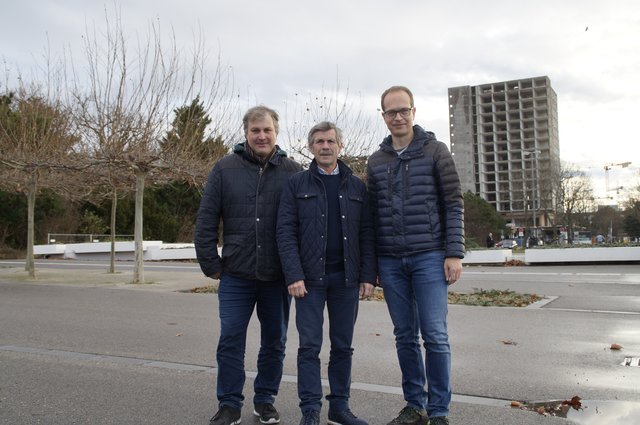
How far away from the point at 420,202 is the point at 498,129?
12030 cm

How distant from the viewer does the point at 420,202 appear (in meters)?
3.89

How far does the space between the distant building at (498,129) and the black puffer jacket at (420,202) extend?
368 feet

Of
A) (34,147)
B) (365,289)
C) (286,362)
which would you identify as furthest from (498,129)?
(365,289)

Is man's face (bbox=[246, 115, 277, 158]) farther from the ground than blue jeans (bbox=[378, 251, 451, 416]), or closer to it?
farther from the ground

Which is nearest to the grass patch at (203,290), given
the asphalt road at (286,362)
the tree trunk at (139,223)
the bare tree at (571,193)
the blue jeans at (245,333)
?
the asphalt road at (286,362)

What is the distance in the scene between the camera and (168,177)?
595 inches

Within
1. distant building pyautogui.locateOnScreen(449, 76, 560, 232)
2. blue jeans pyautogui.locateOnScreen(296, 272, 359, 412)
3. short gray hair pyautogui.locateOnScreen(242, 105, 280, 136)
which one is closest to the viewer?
blue jeans pyautogui.locateOnScreen(296, 272, 359, 412)

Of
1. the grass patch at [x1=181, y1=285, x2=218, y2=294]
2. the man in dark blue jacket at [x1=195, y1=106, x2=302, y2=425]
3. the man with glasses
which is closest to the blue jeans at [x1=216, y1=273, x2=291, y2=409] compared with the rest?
the man in dark blue jacket at [x1=195, y1=106, x2=302, y2=425]

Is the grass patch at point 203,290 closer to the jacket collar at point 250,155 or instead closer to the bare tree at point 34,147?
the bare tree at point 34,147

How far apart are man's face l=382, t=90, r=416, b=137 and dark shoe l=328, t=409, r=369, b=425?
1.92 metres

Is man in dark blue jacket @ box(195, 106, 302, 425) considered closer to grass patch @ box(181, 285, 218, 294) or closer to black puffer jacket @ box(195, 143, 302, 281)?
black puffer jacket @ box(195, 143, 302, 281)

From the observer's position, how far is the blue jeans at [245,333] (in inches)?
158

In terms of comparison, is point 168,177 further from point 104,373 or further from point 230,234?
point 230,234

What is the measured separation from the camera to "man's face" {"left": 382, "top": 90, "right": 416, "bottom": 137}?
156 inches
